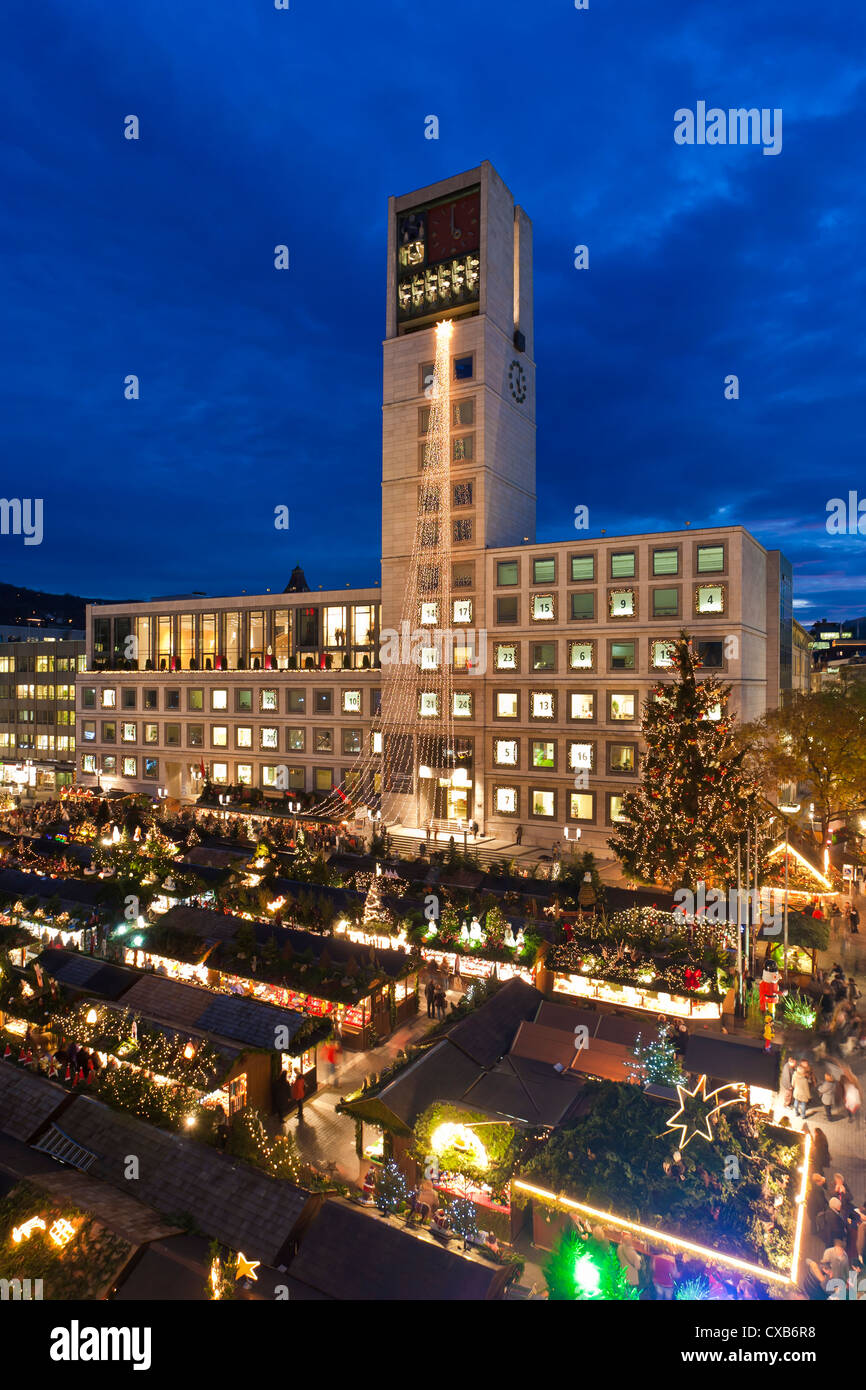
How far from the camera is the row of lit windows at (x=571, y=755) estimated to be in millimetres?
40938

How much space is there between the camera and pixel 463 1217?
11.8 m

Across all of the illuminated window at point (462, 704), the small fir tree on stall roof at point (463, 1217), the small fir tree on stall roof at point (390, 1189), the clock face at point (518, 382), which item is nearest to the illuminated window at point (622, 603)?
the illuminated window at point (462, 704)

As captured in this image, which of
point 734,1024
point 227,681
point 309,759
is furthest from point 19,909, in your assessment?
point 227,681

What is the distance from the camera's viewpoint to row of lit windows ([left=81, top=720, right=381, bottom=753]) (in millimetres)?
52781

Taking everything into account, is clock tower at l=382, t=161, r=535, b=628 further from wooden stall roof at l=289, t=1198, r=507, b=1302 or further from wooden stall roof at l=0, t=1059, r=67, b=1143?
wooden stall roof at l=289, t=1198, r=507, b=1302

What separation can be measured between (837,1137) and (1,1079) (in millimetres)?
17159

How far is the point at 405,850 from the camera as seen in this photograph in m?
41.7

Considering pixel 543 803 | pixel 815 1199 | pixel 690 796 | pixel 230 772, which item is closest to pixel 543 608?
pixel 543 803

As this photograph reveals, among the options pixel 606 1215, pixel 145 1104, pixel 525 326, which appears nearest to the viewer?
pixel 606 1215

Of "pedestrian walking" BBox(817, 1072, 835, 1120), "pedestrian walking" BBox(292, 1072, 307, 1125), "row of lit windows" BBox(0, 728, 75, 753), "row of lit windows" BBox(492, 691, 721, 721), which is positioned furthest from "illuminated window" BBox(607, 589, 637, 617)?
"row of lit windows" BBox(0, 728, 75, 753)

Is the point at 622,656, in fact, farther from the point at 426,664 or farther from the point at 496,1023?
the point at 496,1023

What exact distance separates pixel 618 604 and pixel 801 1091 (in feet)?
93.9

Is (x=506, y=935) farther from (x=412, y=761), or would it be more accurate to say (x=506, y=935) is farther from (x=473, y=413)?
(x=473, y=413)

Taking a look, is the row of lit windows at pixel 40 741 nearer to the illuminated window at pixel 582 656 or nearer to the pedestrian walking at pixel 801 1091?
the illuminated window at pixel 582 656
